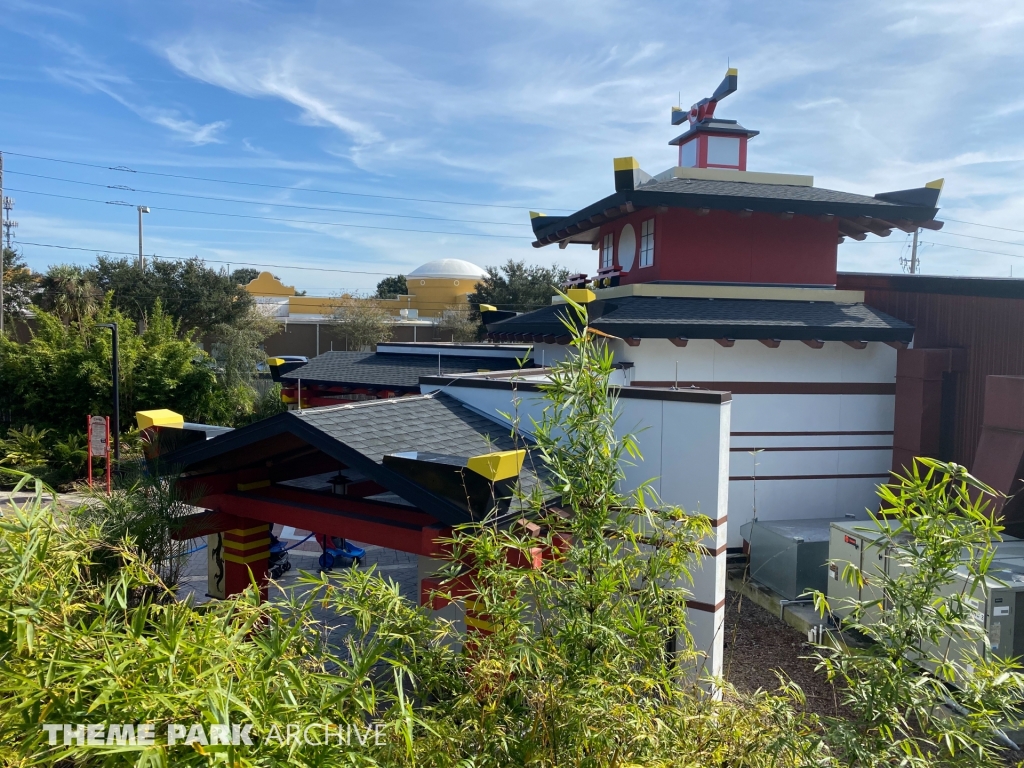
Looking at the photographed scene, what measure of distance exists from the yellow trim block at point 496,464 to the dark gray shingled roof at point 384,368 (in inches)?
328

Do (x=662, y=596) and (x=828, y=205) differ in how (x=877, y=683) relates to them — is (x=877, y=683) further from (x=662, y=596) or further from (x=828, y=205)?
(x=828, y=205)

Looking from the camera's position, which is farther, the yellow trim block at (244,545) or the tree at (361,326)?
the tree at (361,326)

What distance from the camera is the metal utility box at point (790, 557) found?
8773 millimetres

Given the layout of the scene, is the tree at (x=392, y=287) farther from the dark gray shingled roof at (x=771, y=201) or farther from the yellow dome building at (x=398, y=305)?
the dark gray shingled roof at (x=771, y=201)

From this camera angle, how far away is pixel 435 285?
49.2 m

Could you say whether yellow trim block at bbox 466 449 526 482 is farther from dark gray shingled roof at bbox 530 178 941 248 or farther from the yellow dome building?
the yellow dome building

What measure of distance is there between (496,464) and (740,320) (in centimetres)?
640

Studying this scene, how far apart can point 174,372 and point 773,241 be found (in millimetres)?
14545

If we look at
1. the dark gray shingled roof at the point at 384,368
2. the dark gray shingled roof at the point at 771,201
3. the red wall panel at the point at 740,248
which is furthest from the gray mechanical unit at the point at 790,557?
the dark gray shingled roof at the point at 384,368

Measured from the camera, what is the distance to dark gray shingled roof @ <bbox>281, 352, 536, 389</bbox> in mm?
13883

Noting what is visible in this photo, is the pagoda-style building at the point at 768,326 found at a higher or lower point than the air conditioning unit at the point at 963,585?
higher

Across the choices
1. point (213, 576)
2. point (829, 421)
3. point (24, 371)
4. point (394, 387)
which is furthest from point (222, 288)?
point (829, 421)

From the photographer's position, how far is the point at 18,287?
100 feet

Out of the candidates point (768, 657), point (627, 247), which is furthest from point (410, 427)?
point (627, 247)
